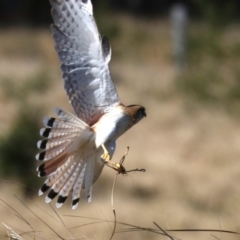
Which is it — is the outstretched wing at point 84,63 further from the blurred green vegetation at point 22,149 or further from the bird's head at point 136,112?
the blurred green vegetation at point 22,149

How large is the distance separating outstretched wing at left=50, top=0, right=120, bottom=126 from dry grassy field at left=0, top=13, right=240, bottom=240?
2.68 m

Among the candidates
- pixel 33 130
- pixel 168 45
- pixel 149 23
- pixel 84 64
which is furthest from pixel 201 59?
pixel 84 64

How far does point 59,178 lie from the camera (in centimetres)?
436

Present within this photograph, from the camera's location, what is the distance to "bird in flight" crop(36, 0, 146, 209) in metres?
4.22

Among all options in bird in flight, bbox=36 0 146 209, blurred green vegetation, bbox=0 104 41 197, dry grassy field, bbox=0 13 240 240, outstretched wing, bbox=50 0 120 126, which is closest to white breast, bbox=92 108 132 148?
bird in flight, bbox=36 0 146 209

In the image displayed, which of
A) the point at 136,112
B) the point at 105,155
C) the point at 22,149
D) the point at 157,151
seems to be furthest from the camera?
the point at 157,151

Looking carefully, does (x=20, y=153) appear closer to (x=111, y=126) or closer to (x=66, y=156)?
(x=66, y=156)

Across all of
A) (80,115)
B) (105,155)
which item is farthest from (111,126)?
(80,115)

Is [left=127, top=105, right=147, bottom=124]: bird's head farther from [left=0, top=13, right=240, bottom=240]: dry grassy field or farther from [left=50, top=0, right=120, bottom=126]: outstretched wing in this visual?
[left=0, top=13, right=240, bottom=240]: dry grassy field

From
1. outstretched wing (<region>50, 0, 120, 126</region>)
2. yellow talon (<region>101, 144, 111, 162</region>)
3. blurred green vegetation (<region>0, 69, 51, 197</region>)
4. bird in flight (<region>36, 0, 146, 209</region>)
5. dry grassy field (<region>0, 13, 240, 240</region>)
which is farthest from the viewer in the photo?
blurred green vegetation (<region>0, 69, 51, 197</region>)

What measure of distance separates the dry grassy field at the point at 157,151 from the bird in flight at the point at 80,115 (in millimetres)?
2587

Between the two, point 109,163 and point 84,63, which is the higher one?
point 84,63

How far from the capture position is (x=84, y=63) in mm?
4414

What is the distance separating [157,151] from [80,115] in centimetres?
744
